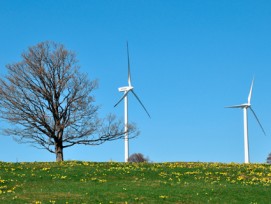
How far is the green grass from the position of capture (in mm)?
26281

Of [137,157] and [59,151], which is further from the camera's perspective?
[137,157]

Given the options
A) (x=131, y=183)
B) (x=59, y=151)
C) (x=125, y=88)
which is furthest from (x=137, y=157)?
(x=131, y=183)

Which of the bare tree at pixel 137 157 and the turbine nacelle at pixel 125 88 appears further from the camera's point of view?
the bare tree at pixel 137 157

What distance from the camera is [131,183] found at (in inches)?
1196

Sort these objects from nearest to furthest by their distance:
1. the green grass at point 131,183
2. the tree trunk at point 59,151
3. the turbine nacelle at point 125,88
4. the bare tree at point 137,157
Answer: the green grass at point 131,183
the tree trunk at point 59,151
the turbine nacelle at point 125,88
the bare tree at point 137,157

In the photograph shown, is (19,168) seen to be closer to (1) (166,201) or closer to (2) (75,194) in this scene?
(2) (75,194)

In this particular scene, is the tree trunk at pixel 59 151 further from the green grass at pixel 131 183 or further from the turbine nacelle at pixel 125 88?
the turbine nacelle at pixel 125 88

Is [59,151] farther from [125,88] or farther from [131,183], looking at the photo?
[131,183]

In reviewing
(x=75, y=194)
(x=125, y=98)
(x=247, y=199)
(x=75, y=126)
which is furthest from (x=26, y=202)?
(x=125, y=98)

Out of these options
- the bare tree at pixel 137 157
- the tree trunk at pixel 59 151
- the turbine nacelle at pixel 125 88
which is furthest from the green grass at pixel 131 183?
the bare tree at pixel 137 157

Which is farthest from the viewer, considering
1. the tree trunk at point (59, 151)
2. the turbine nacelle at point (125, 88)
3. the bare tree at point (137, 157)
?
the bare tree at point (137, 157)

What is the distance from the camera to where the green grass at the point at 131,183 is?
2628 cm

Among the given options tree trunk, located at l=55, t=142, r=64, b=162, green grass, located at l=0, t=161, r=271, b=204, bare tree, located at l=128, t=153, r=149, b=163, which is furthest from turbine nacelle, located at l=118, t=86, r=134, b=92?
bare tree, located at l=128, t=153, r=149, b=163

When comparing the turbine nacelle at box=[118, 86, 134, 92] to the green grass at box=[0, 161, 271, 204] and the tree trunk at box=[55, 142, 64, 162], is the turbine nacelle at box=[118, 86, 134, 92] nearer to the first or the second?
the tree trunk at box=[55, 142, 64, 162]
